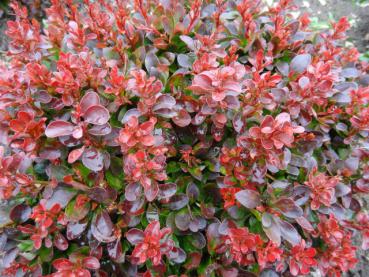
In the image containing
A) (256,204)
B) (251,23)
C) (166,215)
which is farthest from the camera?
(251,23)

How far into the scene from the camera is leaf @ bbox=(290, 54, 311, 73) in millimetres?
1857

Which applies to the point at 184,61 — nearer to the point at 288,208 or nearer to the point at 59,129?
the point at 59,129

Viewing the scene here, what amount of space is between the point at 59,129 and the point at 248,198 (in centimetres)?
78

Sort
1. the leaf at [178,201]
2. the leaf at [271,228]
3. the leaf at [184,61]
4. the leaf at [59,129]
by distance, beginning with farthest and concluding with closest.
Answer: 1. the leaf at [184,61]
2. the leaf at [178,201]
3. the leaf at [271,228]
4. the leaf at [59,129]

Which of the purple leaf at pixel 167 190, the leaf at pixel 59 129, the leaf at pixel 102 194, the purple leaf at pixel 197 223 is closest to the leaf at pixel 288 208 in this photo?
the purple leaf at pixel 197 223

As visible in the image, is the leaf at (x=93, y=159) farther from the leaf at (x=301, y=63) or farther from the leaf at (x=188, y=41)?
the leaf at (x=301, y=63)

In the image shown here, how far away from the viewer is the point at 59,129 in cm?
145

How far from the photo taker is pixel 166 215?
170 cm

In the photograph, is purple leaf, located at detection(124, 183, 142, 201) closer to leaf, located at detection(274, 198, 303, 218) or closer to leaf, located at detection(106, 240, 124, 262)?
leaf, located at detection(106, 240, 124, 262)

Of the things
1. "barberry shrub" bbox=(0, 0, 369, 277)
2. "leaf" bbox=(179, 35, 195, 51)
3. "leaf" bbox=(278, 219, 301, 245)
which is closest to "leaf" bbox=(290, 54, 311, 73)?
"barberry shrub" bbox=(0, 0, 369, 277)

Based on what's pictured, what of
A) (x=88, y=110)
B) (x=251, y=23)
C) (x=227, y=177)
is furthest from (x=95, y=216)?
(x=251, y=23)

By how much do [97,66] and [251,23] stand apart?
755 mm

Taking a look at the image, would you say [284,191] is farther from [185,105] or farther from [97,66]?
[97,66]

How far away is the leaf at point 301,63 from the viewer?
186 cm
